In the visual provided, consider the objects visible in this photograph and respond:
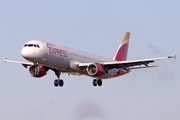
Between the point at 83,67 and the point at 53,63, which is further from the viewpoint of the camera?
the point at 83,67

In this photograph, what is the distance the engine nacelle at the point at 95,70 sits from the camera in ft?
186

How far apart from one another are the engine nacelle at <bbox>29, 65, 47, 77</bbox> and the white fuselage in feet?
11.3

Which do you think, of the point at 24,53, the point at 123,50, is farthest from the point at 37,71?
the point at 123,50

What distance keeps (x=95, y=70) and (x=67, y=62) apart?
14.7 feet

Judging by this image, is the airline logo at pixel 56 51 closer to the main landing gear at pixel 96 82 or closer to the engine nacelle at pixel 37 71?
the engine nacelle at pixel 37 71

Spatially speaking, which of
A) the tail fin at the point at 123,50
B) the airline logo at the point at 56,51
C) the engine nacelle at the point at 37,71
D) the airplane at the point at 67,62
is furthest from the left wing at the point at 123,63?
the tail fin at the point at 123,50

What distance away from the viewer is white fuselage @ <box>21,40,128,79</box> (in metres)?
52.8

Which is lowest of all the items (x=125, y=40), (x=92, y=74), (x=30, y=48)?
(x=92, y=74)

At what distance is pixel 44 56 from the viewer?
53.1 metres

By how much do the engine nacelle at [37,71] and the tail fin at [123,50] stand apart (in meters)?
16.6

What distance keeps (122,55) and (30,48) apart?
2456 cm

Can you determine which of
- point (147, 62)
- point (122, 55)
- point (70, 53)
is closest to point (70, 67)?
point (70, 53)

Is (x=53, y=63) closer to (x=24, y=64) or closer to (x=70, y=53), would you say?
(x=70, y=53)

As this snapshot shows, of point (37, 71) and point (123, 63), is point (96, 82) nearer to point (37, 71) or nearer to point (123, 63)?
point (123, 63)
